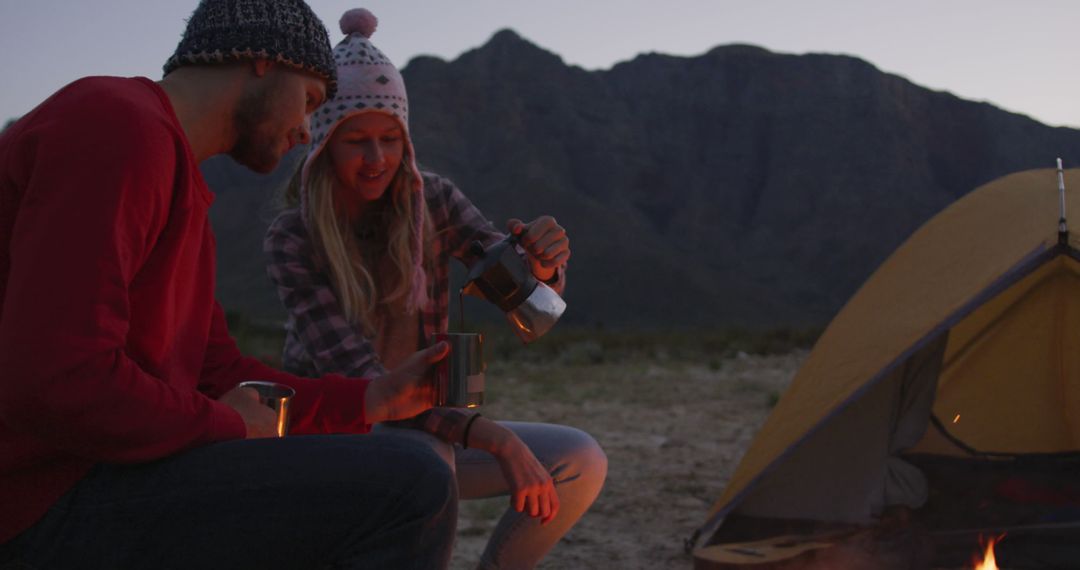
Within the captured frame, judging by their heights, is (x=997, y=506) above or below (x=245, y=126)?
below

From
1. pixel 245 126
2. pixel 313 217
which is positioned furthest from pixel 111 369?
pixel 313 217

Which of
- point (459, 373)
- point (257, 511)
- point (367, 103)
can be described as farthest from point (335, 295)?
point (257, 511)

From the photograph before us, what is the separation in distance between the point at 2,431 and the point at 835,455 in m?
3.41

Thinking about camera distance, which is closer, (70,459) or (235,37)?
(70,459)

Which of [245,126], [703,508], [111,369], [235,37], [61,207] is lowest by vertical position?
[703,508]

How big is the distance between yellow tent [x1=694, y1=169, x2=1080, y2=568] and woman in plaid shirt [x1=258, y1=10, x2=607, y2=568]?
4.92 ft

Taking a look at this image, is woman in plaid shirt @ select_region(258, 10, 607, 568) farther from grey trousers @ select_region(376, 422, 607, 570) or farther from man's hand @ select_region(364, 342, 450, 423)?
man's hand @ select_region(364, 342, 450, 423)

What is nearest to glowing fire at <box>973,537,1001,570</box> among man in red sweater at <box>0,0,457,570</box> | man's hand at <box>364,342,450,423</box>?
man's hand at <box>364,342,450,423</box>

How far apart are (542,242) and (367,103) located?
2.14 feet

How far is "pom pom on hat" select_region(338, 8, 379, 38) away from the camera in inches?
117

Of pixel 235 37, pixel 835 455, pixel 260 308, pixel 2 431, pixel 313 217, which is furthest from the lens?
pixel 260 308

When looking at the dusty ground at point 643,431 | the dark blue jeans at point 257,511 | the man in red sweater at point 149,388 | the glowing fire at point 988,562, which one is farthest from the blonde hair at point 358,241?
the glowing fire at point 988,562

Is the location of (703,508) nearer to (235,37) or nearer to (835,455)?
(835,455)

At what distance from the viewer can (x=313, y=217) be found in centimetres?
274
